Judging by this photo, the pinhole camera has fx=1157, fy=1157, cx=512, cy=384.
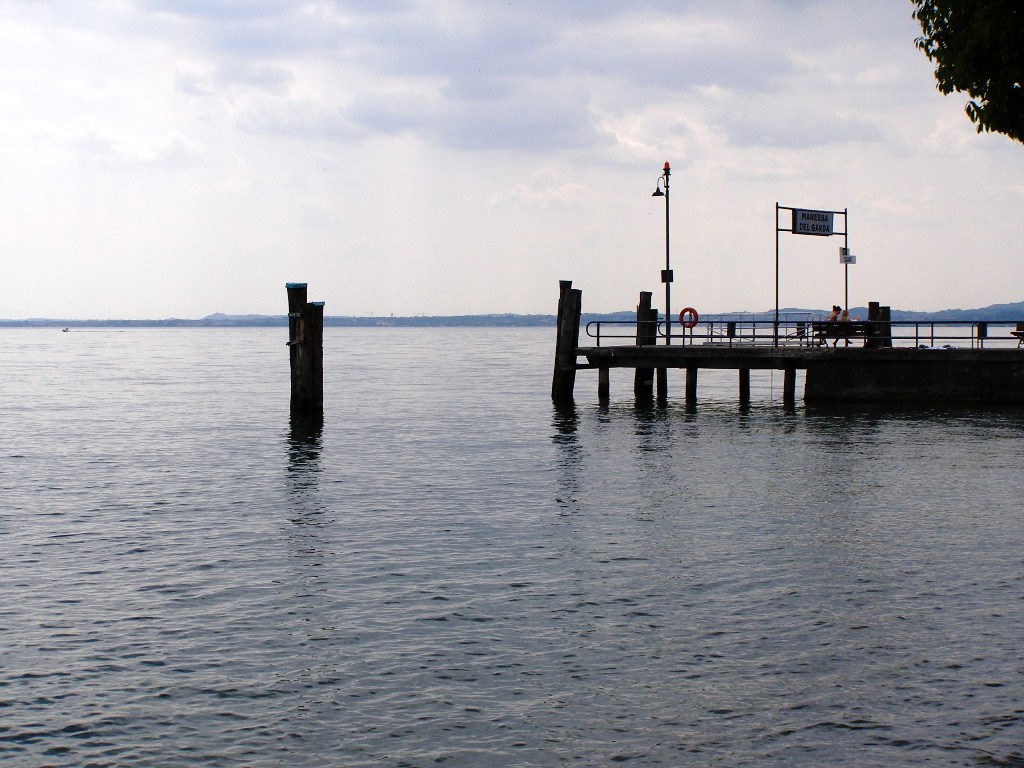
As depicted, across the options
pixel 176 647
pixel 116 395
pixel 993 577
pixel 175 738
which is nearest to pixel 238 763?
pixel 175 738

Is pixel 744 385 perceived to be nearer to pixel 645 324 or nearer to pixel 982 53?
pixel 645 324

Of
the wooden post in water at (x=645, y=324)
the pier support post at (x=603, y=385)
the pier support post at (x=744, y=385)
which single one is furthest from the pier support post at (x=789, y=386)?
the pier support post at (x=603, y=385)

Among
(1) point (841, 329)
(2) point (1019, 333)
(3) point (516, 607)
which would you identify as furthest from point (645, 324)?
(3) point (516, 607)

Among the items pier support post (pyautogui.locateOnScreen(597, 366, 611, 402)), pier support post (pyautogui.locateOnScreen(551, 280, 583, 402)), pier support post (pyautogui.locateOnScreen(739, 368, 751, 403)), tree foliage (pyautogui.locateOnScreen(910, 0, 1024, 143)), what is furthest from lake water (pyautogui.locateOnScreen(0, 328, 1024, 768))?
pier support post (pyautogui.locateOnScreen(739, 368, 751, 403))

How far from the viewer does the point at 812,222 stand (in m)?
38.3

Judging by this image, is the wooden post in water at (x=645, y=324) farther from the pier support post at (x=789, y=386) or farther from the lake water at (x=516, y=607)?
the lake water at (x=516, y=607)

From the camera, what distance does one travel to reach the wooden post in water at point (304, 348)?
28.5 m

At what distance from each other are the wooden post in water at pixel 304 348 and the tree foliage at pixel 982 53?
15231mm

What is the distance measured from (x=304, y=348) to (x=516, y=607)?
730 inches

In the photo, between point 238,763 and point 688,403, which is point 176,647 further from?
point 688,403

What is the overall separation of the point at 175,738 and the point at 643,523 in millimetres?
9248

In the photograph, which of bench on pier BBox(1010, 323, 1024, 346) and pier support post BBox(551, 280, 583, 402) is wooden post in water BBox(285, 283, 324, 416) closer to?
pier support post BBox(551, 280, 583, 402)

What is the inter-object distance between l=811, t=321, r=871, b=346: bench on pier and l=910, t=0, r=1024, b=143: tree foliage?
10.2 metres

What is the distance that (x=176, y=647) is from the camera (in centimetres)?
1016
